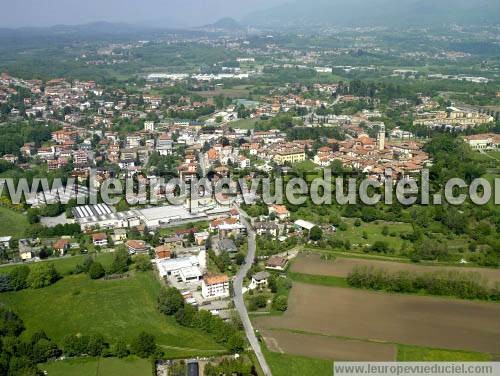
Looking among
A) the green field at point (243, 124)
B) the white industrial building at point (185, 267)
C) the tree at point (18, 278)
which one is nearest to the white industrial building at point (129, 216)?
the white industrial building at point (185, 267)

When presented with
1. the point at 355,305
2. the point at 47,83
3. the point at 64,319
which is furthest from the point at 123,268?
the point at 47,83

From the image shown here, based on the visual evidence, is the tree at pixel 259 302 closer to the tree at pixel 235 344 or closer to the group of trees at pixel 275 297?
the group of trees at pixel 275 297

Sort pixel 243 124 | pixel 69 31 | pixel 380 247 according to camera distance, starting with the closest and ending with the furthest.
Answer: pixel 380 247
pixel 243 124
pixel 69 31

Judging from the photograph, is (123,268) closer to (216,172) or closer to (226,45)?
(216,172)

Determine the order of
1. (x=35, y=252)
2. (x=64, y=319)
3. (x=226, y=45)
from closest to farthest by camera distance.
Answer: (x=64, y=319), (x=35, y=252), (x=226, y=45)

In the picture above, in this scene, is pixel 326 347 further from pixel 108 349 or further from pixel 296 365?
pixel 108 349

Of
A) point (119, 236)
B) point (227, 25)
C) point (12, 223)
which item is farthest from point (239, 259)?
point (227, 25)

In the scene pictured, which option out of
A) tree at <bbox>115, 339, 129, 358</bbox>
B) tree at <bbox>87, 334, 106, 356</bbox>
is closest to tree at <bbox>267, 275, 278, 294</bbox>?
tree at <bbox>115, 339, 129, 358</bbox>
